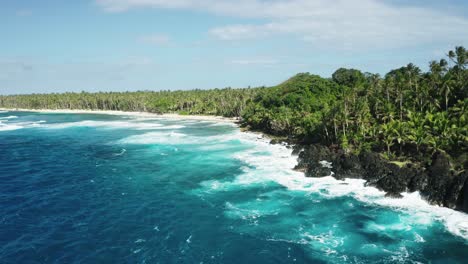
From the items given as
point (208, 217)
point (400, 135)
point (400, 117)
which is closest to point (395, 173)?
point (400, 135)

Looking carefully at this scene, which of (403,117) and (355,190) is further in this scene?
(403,117)

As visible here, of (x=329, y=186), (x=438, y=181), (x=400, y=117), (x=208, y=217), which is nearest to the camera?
(x=208, y=217)

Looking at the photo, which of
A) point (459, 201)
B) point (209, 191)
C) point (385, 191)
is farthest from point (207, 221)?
point (459, 201)

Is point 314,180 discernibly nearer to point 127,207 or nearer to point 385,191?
point 385,191

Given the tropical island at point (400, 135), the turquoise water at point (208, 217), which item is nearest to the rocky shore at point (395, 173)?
the tropical island at point (400, 135)

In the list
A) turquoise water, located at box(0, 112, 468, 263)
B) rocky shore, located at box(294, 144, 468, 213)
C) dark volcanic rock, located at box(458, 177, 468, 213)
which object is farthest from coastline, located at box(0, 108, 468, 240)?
dark volcanic rock, located at box(458, 177, 468, 213)

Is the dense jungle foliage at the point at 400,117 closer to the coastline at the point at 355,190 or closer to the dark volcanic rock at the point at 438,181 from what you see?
the dark volcanic rock at the point at 438,181

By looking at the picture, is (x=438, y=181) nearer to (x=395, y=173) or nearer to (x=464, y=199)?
(x=464, y=199)
